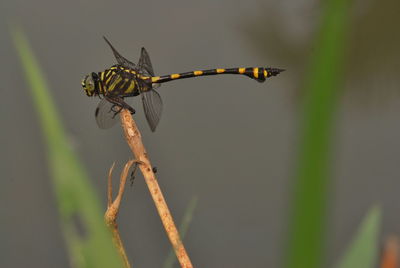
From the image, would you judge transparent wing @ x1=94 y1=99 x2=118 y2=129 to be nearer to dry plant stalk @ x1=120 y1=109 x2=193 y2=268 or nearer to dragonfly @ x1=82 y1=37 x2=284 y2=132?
dragonfly @ x1=82 y1=37 x2=284 y2=132

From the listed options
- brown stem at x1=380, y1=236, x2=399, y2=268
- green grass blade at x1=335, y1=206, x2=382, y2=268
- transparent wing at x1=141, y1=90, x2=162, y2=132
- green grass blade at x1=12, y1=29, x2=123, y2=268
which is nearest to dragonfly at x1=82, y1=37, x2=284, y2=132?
transparent wing at x1=141, y1=90, x2=162, y2=132

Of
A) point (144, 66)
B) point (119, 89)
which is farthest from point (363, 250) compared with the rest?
point (144, 66)

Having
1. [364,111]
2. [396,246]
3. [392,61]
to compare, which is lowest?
[396,246]

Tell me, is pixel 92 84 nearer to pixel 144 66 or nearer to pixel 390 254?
pixel 144 66

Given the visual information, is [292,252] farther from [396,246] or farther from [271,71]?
[271,71]

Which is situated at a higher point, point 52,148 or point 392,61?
point 392,61

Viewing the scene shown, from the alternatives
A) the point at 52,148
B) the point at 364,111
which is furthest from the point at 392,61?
the point at 52,148

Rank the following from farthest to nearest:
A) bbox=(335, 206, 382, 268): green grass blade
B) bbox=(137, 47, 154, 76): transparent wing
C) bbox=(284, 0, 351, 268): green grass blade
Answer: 1. bbox=(137, 47, 154, 76): transparent wing
2. bbox=(335, 206, 382, 268): green grass blade
3. bbox=(284, 0, 351, 268): green grass blade
